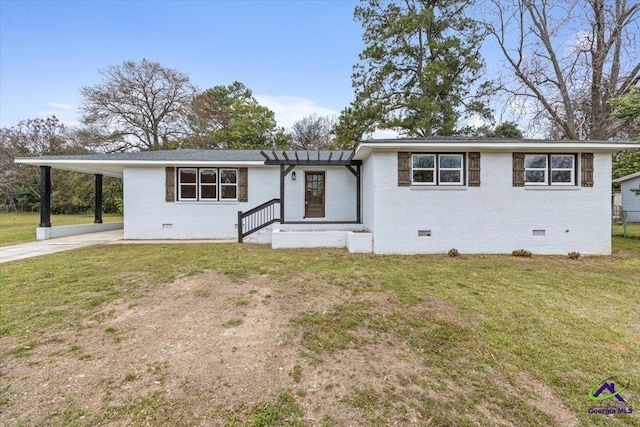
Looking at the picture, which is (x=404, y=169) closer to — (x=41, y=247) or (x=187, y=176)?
(x=187, y=176)

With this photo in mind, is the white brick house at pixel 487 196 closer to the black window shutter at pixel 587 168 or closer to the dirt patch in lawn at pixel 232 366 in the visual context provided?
the black window shutter at pixel 587 168

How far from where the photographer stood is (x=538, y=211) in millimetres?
7996

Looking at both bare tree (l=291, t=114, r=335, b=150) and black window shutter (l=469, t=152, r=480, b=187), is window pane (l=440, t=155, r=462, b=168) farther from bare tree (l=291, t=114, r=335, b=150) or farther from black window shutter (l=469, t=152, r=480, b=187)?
bare tree (l=291, t=114, r=335, b=150)

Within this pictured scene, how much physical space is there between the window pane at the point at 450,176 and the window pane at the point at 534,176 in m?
1.98

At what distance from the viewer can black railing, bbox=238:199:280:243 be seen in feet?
31.7

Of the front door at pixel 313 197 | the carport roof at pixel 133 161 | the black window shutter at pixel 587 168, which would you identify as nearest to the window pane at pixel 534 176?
the black window shutter at pixel 587 168

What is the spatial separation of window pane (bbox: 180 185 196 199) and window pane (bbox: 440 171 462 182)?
28.7 ft

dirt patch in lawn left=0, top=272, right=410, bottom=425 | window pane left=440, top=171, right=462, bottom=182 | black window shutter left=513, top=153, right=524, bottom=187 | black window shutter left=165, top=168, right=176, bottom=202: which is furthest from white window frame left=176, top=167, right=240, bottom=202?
black window shutter left=513, top=153, right=524, bottom=187

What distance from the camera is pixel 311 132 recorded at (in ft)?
94.0

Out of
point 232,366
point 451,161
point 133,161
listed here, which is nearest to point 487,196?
point 451,161

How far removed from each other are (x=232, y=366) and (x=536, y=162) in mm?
9458

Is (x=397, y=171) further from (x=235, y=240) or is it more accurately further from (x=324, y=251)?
(x=235, y=240)

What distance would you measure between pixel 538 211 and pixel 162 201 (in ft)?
40.6

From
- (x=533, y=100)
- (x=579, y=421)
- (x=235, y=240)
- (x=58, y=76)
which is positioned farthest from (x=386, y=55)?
(x=58, y=76)
